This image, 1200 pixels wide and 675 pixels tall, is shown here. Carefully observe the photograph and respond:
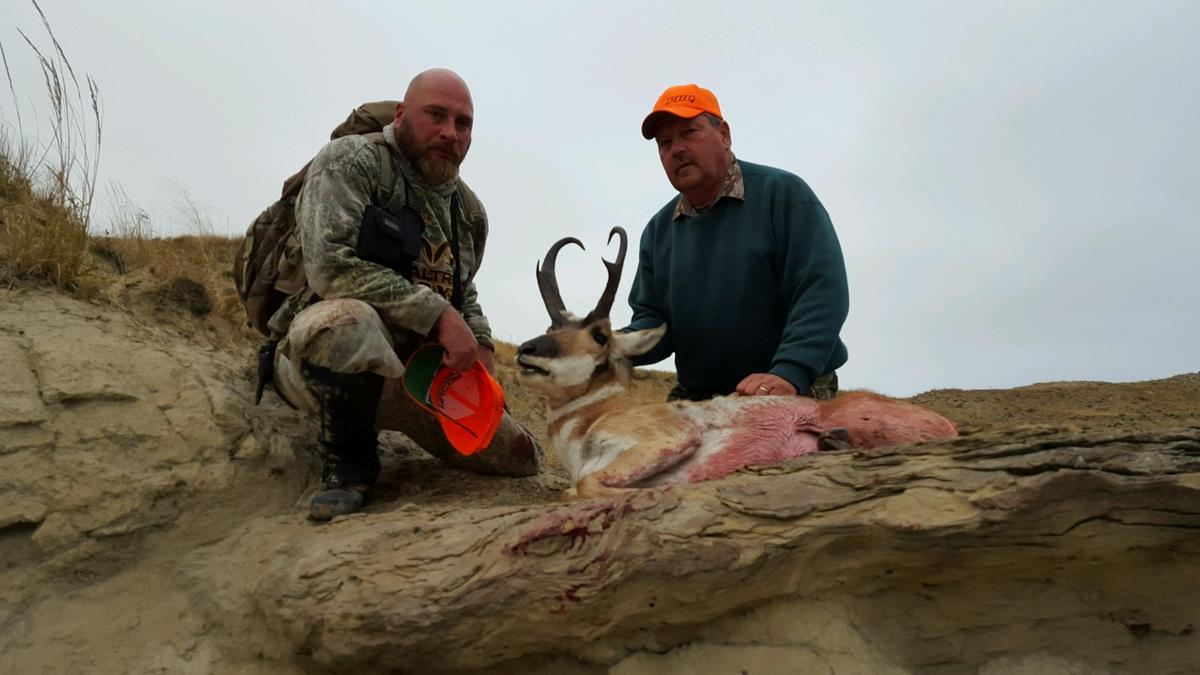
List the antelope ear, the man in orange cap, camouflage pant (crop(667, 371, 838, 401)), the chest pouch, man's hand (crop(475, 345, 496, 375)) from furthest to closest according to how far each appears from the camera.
A: man's hand (crop(475, 345, 496, 375)), camouflage pant (crop(667, 371, 838, 401)), the antelope ear, the man in orange cap, the chest pouch

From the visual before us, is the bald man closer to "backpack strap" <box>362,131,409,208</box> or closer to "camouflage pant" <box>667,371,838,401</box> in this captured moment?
"backpack strap" <box>362,131,409,208</box>

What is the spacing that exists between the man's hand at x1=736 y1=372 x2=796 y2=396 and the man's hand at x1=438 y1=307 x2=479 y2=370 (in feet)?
4.47

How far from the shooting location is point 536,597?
305 cm

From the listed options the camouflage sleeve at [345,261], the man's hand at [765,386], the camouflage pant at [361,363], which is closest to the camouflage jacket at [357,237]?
the camouflage sleeve at [345,261]

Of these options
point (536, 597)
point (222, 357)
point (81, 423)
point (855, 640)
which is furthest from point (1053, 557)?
point (222, 357)

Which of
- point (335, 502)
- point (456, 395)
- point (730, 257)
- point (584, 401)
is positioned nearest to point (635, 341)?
point (584, 401)

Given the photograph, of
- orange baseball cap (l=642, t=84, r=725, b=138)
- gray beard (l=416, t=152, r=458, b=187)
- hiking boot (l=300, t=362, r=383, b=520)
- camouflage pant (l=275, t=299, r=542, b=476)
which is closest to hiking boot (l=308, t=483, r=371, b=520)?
hiking boot (l=300, t=362, r=383, b=520)

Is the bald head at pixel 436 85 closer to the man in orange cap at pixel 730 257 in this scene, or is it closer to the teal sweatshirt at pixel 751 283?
the man in orange cap at pixel 730 257

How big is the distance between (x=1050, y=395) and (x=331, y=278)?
13.6 metres

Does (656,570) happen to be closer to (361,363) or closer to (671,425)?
(671,425)

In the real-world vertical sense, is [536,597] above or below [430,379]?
below

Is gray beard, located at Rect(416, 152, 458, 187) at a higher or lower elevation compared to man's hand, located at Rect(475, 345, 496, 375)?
higher

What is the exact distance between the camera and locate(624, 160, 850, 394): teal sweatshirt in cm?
449

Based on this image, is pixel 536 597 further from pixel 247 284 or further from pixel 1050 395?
A: pixel 1050 395
